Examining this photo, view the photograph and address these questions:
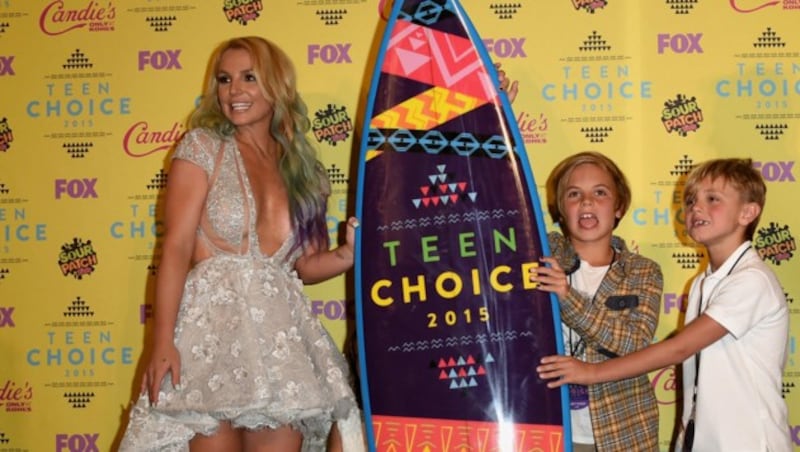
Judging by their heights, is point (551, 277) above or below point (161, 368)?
above

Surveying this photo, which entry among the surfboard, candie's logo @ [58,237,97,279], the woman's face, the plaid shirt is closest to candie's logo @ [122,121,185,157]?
candie's logo @ [58,237,97,279]

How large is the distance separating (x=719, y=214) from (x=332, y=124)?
1.28 m

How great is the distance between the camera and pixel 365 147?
2484mm

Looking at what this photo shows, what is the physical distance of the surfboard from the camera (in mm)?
2334

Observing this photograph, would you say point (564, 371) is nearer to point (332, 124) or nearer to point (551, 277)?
point (551, 277)

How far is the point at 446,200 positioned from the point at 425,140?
17 cm

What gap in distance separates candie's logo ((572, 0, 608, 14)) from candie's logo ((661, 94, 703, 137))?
370mm

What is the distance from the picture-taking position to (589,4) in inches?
114

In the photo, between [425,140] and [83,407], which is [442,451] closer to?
[425,140]

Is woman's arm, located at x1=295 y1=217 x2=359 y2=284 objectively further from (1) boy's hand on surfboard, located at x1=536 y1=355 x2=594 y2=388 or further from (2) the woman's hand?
(1) boy's hand on surfboard, located at x1=536 y1=355 x2=594 y2=388

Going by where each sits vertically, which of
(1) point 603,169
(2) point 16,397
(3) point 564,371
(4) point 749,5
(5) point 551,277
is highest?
(4) point 749,5

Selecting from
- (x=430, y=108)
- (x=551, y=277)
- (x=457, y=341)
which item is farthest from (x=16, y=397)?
(x=551, y=277)

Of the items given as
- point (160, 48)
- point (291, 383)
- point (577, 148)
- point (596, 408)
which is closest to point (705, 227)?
point (596, 408)

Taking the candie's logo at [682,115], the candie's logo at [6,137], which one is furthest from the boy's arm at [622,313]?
the candie's logo at [6,137]
